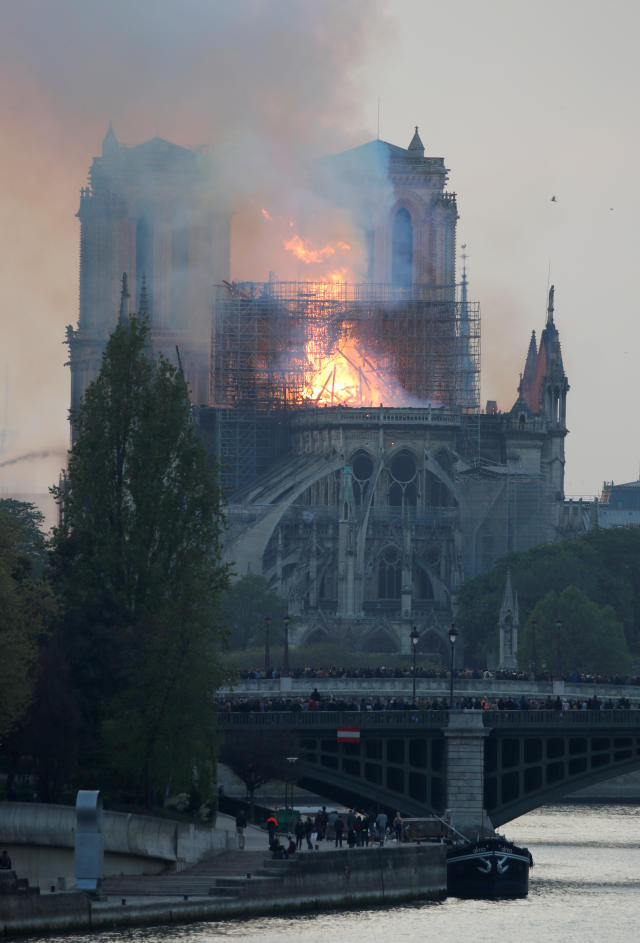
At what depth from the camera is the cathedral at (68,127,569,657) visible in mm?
167375

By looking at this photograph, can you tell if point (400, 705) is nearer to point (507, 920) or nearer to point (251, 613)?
point (507, 920)

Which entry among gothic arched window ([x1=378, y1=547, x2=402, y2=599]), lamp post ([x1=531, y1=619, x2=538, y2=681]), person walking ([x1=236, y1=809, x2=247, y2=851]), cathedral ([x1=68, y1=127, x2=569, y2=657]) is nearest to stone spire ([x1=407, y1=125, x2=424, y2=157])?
cathedral ([x1=68, y1=127, x2=569, y2=657])

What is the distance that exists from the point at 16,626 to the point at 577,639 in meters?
67.6

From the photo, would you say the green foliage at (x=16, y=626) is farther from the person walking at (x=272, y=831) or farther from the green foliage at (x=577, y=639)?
the green foliage at (x=577, y=639)

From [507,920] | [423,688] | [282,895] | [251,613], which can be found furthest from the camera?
[251,613]

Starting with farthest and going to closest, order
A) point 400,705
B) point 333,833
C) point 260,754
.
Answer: point 260,754 → point 400,705 → point 333,833

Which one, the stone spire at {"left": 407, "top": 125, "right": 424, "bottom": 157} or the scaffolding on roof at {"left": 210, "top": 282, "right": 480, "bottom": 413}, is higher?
the stone spire at {"left": 407, "top": 125, "right": 424, "bottom": 157}

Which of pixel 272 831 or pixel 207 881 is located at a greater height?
pixel 272 831

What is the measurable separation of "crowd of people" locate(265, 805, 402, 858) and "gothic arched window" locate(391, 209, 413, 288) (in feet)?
349

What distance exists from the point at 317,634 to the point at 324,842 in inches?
3172

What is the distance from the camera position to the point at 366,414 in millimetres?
173500

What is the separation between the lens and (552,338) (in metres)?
191

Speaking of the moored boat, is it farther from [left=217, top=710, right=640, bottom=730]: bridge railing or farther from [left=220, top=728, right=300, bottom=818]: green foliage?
[left=220, top=728, right=300, bottom=818]: green foliage

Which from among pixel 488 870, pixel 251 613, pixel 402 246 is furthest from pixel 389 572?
pixel 488 870
